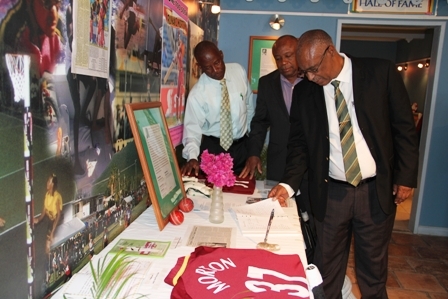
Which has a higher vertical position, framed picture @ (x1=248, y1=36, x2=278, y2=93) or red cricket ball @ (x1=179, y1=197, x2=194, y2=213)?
framed picture @ (x1=248, y1=36, x2=278, y2=93)

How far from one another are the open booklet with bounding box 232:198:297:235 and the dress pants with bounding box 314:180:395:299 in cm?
40

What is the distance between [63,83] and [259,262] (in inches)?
30.8

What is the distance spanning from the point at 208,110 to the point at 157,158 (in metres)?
0.94

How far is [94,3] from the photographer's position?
3.96 ft

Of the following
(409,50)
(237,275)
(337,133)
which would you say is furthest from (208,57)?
(409,50)

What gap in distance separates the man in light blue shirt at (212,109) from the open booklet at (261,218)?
0.56 meters

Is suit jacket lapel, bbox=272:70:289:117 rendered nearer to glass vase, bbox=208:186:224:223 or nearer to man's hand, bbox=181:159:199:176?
man's hand, bbox=181:159:199:176

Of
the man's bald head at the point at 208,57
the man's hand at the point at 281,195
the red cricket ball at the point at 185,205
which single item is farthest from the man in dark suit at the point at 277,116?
the red cricket ball at the point at 185,205

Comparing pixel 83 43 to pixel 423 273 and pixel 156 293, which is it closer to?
pixel 156 293

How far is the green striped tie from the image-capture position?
184 cm

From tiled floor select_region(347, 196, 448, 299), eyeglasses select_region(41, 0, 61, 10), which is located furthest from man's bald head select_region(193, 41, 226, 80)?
tiled floor select_region(347, 196, 448, 299)

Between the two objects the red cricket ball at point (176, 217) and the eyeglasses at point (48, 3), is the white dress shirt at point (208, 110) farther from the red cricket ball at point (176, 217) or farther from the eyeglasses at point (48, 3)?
the eyeglasses at point (48, 3)

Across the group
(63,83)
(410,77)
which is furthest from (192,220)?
(410,77)

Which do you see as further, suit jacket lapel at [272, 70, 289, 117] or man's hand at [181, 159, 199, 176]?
suit jacket lapel at [272, 70, 289, 117]
